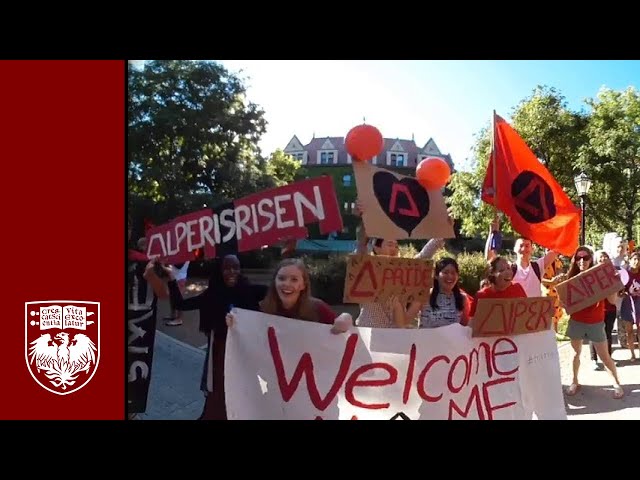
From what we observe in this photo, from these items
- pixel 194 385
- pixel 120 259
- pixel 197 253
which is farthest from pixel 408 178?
pixel 194 385

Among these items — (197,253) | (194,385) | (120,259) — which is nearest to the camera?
(197,253)

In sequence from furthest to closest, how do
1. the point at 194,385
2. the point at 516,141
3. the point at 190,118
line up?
the point at 190,118
the point at 194,385
the point at 516,141

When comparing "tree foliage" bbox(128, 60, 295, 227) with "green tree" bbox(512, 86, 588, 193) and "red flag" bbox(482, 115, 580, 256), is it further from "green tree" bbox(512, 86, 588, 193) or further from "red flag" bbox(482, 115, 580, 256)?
"red flag" bbox(482, 115, 580, 256)

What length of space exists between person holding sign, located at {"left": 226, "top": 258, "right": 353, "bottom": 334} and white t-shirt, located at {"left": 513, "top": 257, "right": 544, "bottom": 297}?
190cm

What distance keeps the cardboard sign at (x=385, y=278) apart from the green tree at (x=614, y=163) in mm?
11503

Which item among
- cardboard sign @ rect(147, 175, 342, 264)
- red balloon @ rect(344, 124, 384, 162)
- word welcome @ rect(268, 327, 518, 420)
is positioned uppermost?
red balloon @ rect(344, 124, 384, 162)

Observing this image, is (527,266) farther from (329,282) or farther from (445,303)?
(329,282)

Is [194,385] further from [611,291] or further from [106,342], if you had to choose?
[611,291]

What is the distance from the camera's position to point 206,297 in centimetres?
362

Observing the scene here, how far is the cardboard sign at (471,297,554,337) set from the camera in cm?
360

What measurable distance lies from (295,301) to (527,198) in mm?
1957

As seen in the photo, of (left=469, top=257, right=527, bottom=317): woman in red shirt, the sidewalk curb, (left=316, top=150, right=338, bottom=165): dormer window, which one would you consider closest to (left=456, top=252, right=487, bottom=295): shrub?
the sidewalk curb

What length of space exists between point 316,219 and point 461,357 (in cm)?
128

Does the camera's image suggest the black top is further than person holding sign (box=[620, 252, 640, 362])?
No
